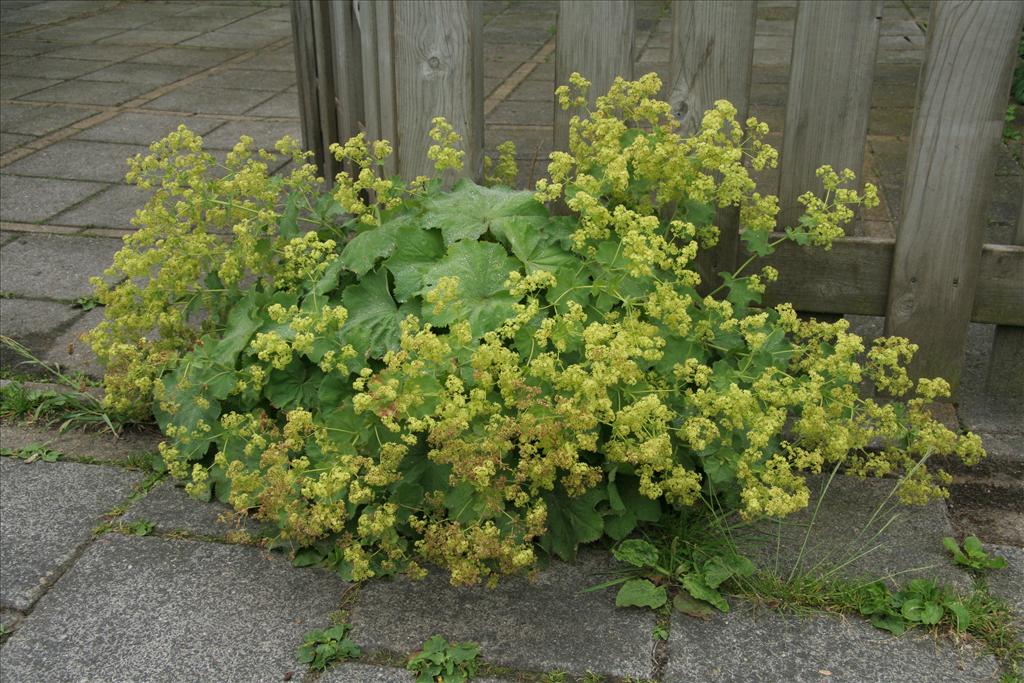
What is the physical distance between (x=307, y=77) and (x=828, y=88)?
8.59ft

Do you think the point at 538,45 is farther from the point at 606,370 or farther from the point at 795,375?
the point at 606,370

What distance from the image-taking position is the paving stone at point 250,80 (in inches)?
279

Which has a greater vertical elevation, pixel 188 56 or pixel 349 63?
pixel 349 63

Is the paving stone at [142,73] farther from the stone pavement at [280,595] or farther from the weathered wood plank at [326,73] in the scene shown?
the stone pavement at [280,595]

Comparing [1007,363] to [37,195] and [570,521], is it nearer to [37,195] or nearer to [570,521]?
[570,521]

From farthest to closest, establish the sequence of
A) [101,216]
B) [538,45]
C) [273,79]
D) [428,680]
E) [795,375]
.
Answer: [538,45] → [273,79] → [101,216] → [795,375] → [428,680]

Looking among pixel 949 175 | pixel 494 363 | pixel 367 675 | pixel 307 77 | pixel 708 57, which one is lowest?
pixel 367 675

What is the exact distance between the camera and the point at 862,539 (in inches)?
99.9

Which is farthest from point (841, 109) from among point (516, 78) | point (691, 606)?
point (516, 78)

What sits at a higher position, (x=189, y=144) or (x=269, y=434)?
(x=189, y=144)

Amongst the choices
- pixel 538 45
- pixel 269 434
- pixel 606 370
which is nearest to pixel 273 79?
pixel 538 45

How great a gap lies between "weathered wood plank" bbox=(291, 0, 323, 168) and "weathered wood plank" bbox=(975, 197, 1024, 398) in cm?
286

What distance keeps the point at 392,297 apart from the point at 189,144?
0.70 metres

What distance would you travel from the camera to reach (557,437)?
2223mm
